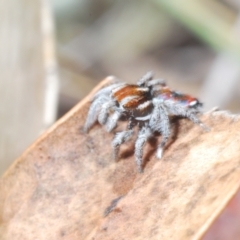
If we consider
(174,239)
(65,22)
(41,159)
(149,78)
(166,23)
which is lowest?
(174,239)

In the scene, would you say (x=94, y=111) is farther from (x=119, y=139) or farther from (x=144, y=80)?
(x=144, y=80)

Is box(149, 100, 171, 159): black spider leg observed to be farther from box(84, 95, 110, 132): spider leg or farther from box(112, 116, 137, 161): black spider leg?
box(84, 95, 110, 132): spider leg

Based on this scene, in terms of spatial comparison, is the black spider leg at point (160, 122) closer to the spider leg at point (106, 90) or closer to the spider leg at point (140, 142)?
the spider leg at point (140, 142)

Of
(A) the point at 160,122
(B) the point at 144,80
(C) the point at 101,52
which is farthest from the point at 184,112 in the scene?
(C) the point at 101,52

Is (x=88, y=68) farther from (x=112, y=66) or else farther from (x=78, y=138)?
(x=78, y=138)

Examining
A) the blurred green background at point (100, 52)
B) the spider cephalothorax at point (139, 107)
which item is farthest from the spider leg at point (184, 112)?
the blurred green background at point (100, 52)

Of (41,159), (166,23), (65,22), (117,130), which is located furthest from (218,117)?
(65,22)
